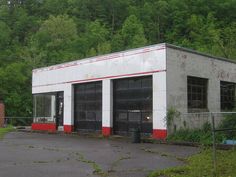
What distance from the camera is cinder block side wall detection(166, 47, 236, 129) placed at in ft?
79.8

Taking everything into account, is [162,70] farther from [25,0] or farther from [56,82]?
[25,0]

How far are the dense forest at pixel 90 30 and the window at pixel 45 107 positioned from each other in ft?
63.4

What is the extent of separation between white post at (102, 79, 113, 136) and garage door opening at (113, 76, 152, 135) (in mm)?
297

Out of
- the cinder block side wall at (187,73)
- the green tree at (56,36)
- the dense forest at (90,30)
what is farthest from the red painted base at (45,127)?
the green tree at (56,36)

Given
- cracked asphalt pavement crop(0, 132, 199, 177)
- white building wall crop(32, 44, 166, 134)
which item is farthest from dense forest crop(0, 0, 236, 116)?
cracked asphalt pavement crop(0, 132, 199, 177)

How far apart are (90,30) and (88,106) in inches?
2021

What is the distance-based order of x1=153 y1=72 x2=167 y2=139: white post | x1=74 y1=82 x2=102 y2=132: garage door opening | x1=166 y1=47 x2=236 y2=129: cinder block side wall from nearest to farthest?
x1=153 y1=72 x2=167 y2=139: white post < x1=166 y1=47 x2=236 y2=129: cinder block side wall < x1=74 y1=82 x2=102 y2=132: garage door opening

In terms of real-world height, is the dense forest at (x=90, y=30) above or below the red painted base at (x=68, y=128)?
above

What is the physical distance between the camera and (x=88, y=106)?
3058 centimetres

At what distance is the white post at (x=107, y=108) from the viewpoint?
91.7ft

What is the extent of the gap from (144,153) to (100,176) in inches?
250

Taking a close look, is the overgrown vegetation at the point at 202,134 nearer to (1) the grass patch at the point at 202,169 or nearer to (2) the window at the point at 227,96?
(2) the window at the point at 227,96

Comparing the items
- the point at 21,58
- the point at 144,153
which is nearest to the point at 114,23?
the point at 21,58

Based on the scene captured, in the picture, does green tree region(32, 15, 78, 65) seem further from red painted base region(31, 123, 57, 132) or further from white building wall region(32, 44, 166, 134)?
white building wall region(32, 44, 166, 134)
